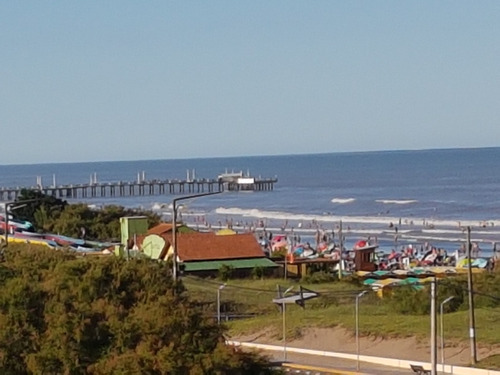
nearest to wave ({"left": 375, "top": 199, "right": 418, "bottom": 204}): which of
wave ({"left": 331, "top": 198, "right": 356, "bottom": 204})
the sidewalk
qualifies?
wave ({"left": 331, "top": 198, "right": 356, "bottom": 204})

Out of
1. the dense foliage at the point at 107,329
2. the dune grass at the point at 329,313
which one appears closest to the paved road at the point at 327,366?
the dune grass at the point at 329,313

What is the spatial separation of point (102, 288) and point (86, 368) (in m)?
1.91

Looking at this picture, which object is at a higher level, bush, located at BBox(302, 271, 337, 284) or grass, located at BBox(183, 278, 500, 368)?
grass, located at BBox(183, 278, 500, 368)

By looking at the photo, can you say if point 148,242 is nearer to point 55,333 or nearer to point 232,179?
point 55,333

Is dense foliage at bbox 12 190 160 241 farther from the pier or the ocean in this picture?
the pier

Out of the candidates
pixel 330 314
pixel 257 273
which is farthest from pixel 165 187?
pixel 330 314

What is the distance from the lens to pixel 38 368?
1902 centimetres

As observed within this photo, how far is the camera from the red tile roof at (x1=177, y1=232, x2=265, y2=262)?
45.4 metres

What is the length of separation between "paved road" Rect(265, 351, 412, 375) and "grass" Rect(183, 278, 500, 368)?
6.23 ft

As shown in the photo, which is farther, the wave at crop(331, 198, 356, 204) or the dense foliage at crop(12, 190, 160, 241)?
the wave at crop(331, 198, 356, 204)

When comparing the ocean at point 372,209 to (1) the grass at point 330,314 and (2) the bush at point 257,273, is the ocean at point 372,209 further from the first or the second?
(1) the grass at point 330,314

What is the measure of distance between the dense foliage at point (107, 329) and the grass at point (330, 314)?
7.45 metres

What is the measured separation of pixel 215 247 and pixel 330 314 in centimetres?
1264

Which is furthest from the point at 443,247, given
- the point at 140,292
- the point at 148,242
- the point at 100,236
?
the point at 140,292
